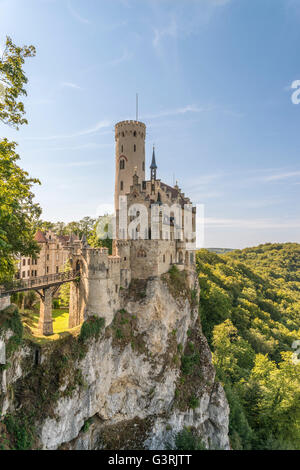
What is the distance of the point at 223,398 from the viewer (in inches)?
1427

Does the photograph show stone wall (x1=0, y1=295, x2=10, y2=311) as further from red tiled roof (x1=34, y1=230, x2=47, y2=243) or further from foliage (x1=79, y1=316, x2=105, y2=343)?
red tiled roof (x1=34, y1=230, x2=47, y2=243)

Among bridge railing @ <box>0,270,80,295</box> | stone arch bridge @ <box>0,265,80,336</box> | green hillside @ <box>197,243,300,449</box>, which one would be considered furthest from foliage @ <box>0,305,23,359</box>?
green hillside @ <box>197,243,300,449</box>

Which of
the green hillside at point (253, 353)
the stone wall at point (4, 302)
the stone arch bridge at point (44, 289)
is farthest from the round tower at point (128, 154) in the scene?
the green hillside at point (253, 353)

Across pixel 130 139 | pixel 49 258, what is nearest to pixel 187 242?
pixel 130 139

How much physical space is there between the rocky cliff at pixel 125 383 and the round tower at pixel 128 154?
47.4 ft

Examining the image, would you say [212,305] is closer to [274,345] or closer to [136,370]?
[274,345]

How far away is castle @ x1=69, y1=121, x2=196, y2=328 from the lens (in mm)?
28391

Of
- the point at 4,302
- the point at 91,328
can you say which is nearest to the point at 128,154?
the point at 91,328

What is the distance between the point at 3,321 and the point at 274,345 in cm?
5708

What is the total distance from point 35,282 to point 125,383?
51.7 feet

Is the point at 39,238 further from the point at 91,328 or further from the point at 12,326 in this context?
the point at 12,326

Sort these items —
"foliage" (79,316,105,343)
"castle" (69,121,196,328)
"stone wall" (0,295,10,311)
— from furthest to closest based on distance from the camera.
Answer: "castle" (69,121,196,328) → "foliage" (79,316,105,343) → "stone wall" (0,295,10,311)

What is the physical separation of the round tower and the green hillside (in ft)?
97.5

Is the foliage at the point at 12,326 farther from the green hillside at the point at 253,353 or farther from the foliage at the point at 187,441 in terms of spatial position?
the green hillside at the point at 253,353
